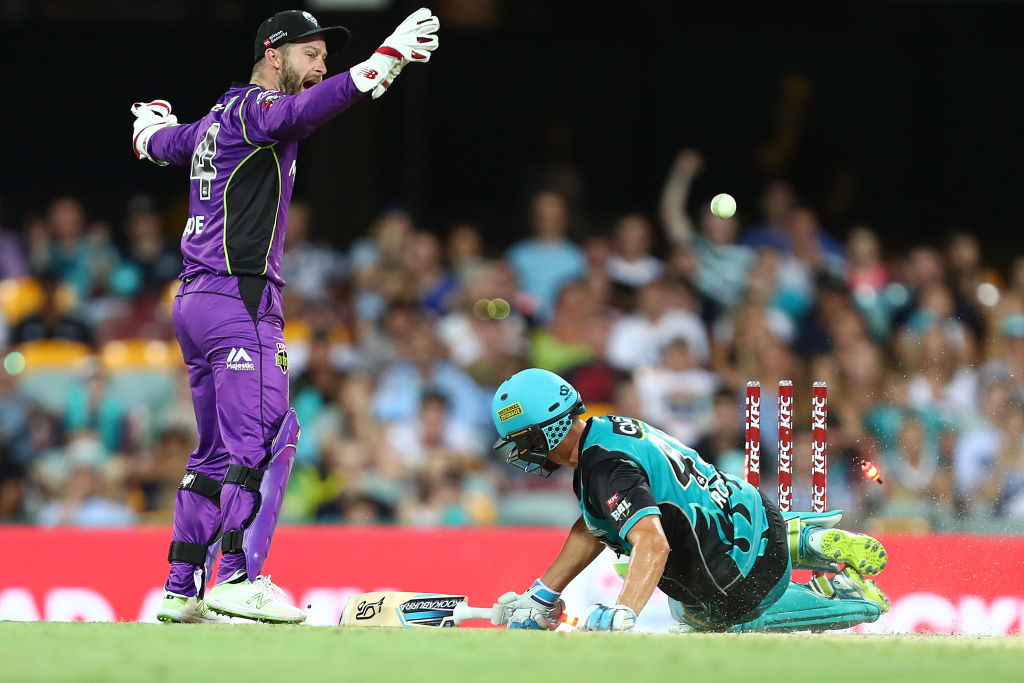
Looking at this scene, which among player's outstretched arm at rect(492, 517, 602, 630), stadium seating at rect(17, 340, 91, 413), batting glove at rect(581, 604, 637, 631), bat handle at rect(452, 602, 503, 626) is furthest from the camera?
stadium seating at rect(17, 340, 91, 413)

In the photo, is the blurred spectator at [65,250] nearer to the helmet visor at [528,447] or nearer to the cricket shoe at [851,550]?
the helmet visor at [528,447]

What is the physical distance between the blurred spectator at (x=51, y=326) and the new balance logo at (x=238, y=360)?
23.5ft

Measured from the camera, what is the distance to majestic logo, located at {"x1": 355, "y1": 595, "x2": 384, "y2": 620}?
26.4 feet

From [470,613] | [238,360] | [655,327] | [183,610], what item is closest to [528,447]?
[470,613]

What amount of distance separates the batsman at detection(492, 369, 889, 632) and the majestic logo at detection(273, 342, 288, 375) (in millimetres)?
1020

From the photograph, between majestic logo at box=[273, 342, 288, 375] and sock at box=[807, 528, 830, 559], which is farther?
sock at box=[807, 528, 830, 559]

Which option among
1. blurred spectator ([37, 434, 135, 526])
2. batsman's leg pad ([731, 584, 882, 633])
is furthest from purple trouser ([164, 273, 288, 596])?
blurred spectator ([37, 434, 135, 526])

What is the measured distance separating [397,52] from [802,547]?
10.9 feet

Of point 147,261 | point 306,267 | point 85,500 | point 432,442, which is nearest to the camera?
point 85,500

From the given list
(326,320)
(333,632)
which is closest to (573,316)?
(326,320)

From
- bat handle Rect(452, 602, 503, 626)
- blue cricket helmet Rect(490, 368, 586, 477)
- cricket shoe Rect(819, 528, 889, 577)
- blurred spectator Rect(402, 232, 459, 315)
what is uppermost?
blurred spectator Rect(402, 232, 459, 315)

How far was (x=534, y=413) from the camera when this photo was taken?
7230 mm

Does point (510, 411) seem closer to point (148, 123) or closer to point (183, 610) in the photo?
point (183, 610)

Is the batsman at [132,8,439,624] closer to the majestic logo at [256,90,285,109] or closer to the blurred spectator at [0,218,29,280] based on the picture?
the majestic logo at [256,90,285,109]
